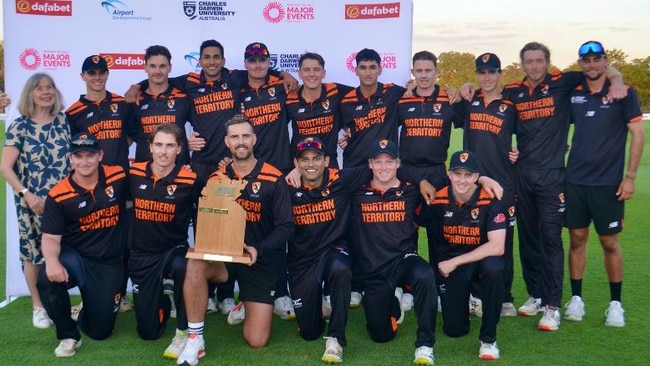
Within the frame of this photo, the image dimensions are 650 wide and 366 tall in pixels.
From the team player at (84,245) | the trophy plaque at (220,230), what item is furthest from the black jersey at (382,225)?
the team player at (84,245)

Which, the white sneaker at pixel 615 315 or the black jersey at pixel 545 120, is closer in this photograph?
the white sneaker at pixel 615 315

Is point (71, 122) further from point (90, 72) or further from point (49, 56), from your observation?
point (49, 56)

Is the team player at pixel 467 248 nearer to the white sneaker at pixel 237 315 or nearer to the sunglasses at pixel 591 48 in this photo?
the sunglasses at pixel 591 48

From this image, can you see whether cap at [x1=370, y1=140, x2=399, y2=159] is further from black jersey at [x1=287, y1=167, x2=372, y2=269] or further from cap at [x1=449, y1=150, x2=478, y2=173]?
cap at [x1=449, y1=150, x2=478, y2=173]

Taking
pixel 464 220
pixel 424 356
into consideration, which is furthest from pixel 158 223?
pixel 464 220

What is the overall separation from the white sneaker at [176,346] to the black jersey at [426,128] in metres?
2.48

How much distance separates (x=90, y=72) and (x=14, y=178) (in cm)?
114

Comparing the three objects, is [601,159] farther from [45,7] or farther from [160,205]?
[45,7]

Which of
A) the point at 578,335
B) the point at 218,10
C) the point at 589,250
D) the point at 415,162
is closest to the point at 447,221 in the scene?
the point at 415,162

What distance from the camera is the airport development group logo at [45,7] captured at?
620 cm

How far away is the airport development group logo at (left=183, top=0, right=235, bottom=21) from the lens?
6.46m

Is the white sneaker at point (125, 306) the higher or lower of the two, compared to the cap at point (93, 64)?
lower

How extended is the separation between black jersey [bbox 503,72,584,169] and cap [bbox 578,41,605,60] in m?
0.31

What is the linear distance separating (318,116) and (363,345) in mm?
2173
